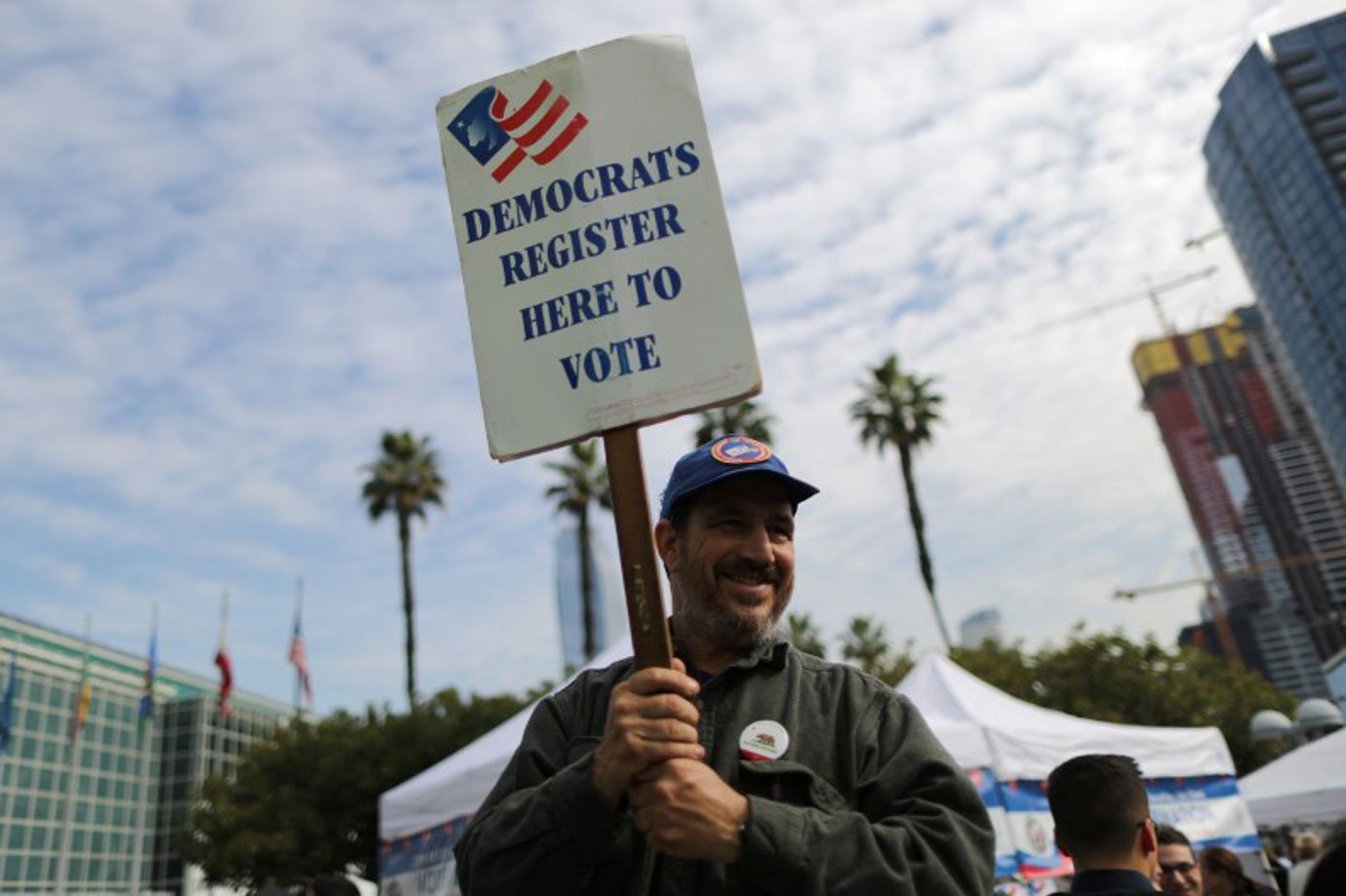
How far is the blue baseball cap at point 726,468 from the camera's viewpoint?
2.32 meters

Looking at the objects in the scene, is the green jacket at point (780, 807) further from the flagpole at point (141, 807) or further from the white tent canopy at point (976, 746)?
the flagpole at point (141, 807)

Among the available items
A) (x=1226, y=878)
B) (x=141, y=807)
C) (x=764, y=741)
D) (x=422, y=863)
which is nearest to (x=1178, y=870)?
(x=1226, y=878)

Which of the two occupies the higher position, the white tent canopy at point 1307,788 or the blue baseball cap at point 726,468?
the blue baseball cap at point 726,468

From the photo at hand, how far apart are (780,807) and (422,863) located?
9782 mm

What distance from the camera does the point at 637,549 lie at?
6.33 ft

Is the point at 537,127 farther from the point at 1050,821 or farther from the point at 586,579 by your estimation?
the point at 586,579

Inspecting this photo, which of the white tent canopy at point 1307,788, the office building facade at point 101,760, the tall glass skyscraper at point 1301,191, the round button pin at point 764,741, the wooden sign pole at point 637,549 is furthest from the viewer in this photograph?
the tall glass skyscraper at point 1301,191

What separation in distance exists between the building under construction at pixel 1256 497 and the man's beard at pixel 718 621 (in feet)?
529

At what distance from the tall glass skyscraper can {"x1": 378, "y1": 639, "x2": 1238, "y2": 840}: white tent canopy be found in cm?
9503

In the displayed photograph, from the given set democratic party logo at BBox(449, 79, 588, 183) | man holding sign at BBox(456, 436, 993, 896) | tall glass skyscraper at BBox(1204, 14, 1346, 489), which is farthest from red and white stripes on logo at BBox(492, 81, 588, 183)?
tall glass skyscraper at BBox(1204, 14, 1346, 489)

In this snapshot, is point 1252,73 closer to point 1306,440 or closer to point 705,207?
point 1306,440

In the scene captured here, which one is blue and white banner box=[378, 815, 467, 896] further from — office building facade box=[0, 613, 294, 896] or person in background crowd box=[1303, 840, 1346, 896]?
office building facade box=[0, 613, 294, 896]

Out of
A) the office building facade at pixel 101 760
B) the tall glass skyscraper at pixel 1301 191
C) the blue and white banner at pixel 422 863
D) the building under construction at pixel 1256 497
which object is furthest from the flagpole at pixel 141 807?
the building under construction at pixel 1256 497

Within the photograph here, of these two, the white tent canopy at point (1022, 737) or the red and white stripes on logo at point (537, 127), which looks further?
the white tent canopy at point (1022, 737)
